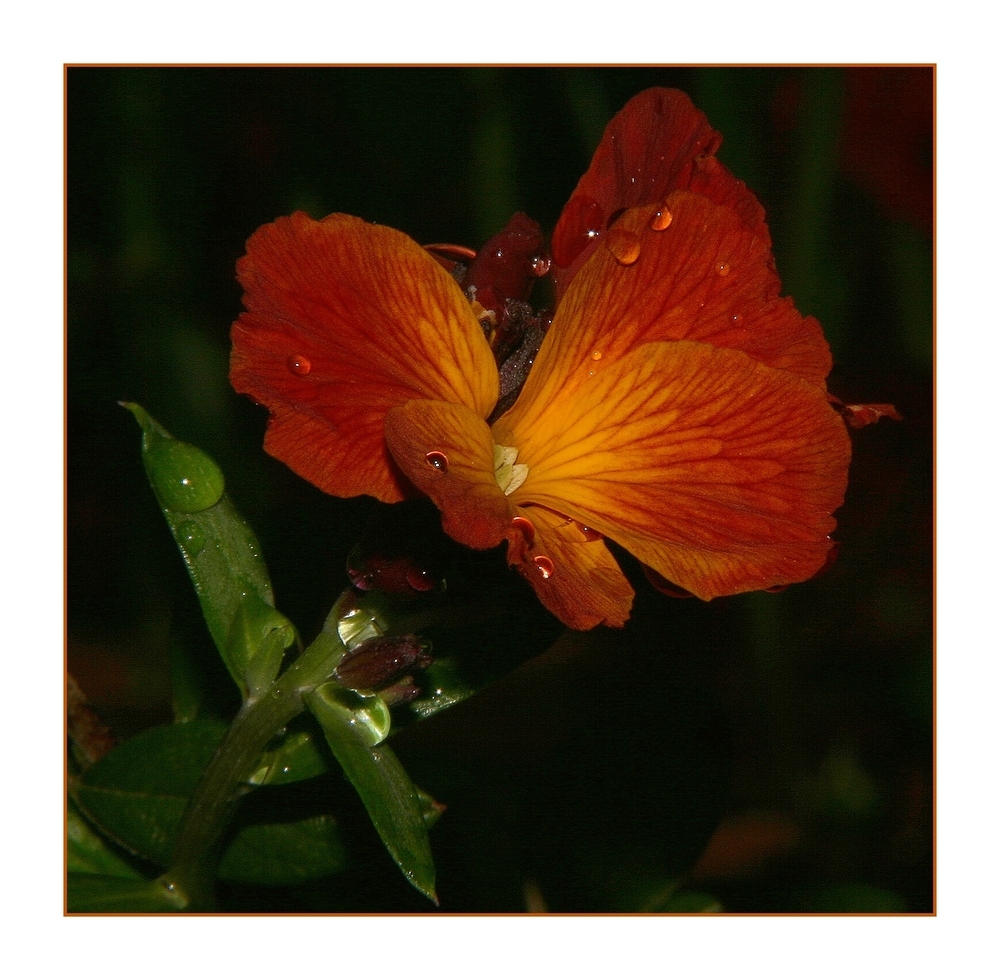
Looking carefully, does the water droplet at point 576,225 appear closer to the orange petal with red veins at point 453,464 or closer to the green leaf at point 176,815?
the orange petal with red veins at point 453,464

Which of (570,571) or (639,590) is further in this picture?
(639,590)

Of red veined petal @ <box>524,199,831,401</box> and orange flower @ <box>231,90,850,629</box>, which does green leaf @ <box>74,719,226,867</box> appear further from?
red veined petal @ <box>524,199,831,401</box>

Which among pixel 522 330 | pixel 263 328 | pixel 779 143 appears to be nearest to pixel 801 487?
pixel 522 330

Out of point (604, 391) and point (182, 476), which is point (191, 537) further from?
point (604, 391)

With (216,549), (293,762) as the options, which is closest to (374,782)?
(293,762)

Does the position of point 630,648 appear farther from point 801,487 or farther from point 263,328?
point 263,328

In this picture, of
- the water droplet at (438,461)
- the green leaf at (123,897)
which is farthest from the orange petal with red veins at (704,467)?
the green leaf at (123,897)
